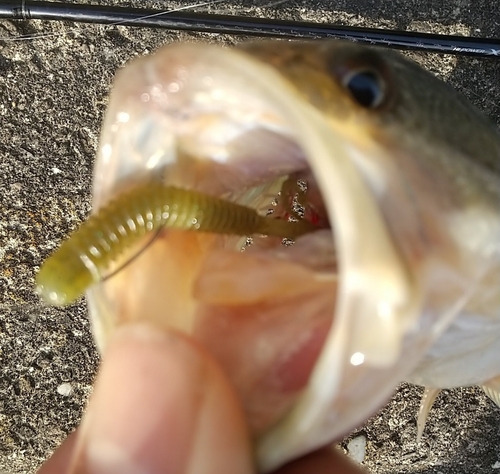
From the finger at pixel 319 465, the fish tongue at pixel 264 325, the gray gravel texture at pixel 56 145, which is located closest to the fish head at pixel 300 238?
the fish tongue at pixel 264 325

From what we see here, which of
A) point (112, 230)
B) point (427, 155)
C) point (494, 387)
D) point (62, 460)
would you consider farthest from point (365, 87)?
point (494, 387)

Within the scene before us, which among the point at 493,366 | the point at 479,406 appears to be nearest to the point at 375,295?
the point at 493,366

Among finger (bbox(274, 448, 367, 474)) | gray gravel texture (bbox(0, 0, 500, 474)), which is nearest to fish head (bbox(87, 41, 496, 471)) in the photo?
finger (bbox(274, 448, 367, 474))

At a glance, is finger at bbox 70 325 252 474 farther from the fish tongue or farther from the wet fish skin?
the wet fish skin

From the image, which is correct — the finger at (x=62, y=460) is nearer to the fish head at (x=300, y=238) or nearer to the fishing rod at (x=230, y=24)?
the fish head at (x=300, y=238)

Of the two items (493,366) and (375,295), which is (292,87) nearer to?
(375,295)

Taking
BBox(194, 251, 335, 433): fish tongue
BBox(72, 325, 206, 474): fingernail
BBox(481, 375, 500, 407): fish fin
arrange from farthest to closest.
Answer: BBox(481, 375, 500, 407): fish fin
BBox(194, 251, 335, 433): fish tongue
BBox(72, 325, 206, 474): fingernail
